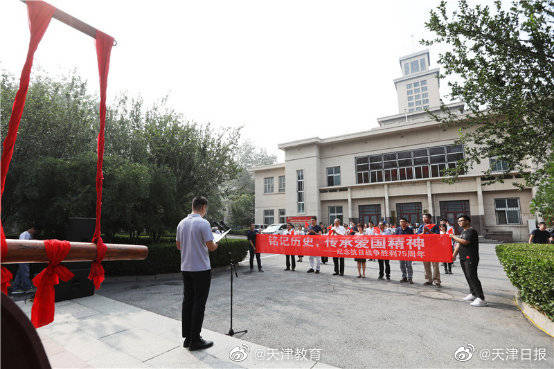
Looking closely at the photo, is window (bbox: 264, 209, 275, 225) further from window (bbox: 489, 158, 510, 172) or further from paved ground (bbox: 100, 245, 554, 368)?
paved ground (bbox: 100, 245, 554, 368)

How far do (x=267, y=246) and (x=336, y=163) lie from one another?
69.5 ft

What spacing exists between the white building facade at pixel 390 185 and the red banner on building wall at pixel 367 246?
15887 mm

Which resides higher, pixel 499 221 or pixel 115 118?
pixel 115 118

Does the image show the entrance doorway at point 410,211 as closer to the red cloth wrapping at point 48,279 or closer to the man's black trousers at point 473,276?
the man's black trousers at point 473,276

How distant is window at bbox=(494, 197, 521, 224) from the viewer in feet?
71.8

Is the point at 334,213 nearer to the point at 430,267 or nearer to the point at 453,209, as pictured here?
the point at 453,209

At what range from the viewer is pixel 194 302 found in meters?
3.78

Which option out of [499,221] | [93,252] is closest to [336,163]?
[499,221]

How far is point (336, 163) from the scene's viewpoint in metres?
30.3

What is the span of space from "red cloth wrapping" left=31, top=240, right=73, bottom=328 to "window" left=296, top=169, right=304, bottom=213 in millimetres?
29938

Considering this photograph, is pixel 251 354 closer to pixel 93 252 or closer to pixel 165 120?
pixel 93 252

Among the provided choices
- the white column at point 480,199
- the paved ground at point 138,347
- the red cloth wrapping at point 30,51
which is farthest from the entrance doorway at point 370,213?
the red cloth wrapping at point 30,51

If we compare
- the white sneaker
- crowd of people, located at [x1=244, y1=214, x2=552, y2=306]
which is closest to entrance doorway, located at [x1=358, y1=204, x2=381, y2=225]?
crowd of people, located at [x1=244, y1=214, x2=552, y2=306]

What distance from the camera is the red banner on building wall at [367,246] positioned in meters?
7.54
